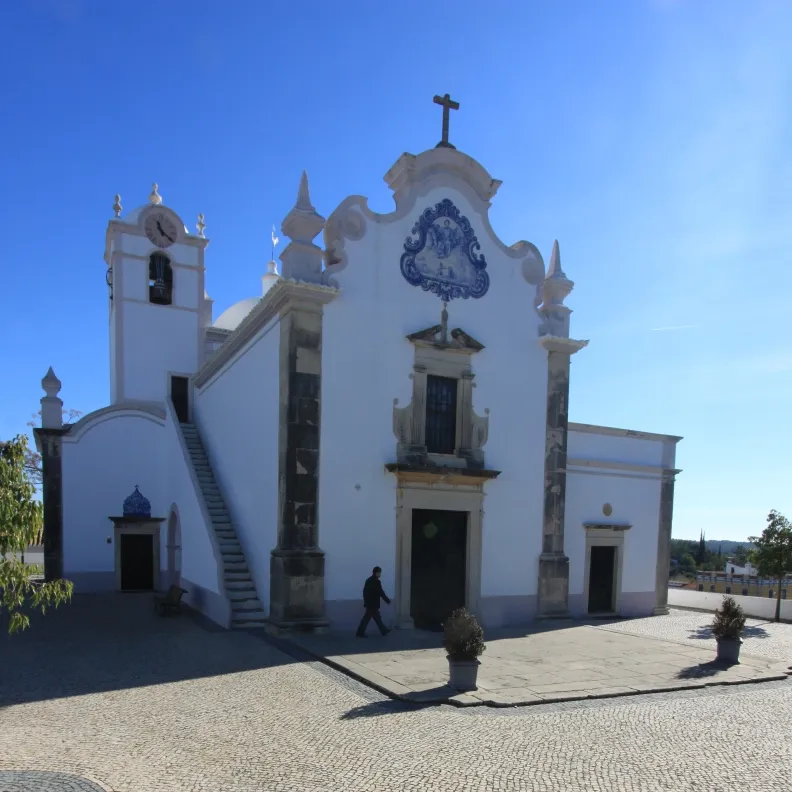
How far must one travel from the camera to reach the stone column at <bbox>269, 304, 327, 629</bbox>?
1153 centimetres

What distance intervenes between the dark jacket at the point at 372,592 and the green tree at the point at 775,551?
13.3m

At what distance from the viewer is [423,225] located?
45.1 ft

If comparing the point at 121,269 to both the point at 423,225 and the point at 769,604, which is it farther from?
the point at 769,604

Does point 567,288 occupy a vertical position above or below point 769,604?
above

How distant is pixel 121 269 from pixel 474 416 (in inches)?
534

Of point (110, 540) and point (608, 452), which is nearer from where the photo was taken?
point (608, 452)

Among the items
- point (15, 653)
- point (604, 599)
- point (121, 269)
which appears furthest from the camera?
point (121, 269)

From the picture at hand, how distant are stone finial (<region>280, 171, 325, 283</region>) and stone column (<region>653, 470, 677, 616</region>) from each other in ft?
37.5

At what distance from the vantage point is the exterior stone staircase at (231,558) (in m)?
12.1

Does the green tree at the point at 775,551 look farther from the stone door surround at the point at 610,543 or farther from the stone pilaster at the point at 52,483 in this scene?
the stone pilaster at the point at 52,483

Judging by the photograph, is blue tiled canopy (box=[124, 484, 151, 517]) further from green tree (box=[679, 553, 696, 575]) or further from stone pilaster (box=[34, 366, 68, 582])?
green tree (box=[679, 553, 696, 575])

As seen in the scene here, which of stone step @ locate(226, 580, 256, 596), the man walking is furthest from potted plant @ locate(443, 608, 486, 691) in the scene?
stone step @ locate(226, 580, 256, 596)

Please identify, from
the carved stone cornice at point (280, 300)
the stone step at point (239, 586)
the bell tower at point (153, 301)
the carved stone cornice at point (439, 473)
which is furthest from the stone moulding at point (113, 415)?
the carved stone cornice at point (439, 473)

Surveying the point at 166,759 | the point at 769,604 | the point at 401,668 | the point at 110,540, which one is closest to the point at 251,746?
the point at 166,759
